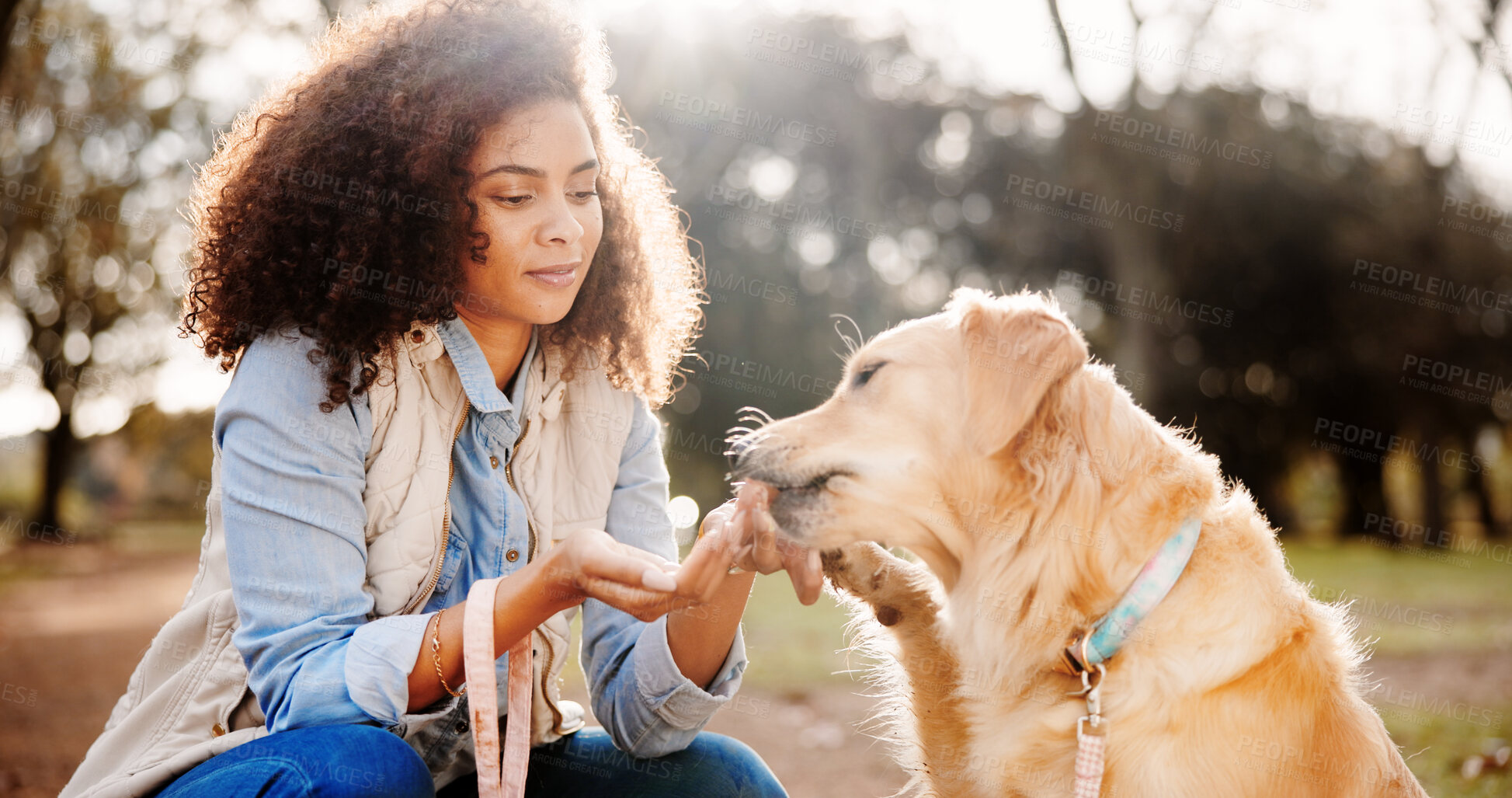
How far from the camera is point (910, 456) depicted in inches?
95.3

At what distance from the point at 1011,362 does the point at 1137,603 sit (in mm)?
634

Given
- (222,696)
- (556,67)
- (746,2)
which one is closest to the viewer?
(222,696)

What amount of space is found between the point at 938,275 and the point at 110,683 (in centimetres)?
1429

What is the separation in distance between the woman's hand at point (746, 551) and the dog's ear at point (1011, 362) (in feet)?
1.74

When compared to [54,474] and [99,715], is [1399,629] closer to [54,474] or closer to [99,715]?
[99,715]

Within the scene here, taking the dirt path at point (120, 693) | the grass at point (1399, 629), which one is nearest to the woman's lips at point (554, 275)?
the grass at point (1399, 629)

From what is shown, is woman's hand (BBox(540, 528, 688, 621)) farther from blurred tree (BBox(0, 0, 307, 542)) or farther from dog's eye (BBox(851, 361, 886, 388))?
blurred tree (BBox(0, 0, 307, 542))

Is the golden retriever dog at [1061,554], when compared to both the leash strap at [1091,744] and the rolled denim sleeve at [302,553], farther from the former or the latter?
the rolled denim sleeve at [302,553]

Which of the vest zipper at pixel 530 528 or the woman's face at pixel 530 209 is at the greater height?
the woman's face at pixel 530 209

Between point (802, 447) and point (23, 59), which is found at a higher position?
point (23, 59)

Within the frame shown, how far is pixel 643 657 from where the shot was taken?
241cm

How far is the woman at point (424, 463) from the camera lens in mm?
1973

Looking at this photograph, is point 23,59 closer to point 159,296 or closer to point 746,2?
point 159,296

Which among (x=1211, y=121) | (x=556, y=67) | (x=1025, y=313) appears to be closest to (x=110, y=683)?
(x=556, y=67)
